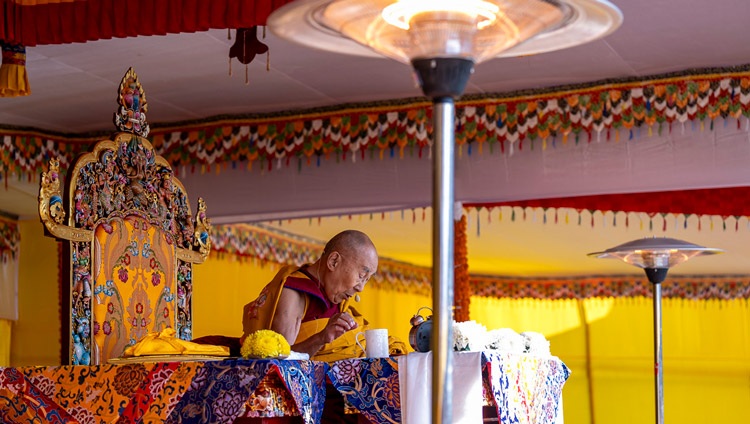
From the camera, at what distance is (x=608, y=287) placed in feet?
37.2

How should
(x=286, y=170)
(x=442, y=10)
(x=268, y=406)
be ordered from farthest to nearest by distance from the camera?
(x=286, y=170), (x=268, y=406), (x=442, y=10)

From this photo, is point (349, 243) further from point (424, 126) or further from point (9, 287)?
point (9, 287)

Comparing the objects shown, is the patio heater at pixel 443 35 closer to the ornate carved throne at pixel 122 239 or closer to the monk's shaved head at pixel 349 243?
the ornate carved throne at pixel 122 239

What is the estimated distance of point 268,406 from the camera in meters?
2.64

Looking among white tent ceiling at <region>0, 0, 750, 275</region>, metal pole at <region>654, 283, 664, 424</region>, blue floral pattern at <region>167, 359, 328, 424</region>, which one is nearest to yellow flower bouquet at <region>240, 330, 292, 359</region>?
blue floral pattern at <region>167, 359, 328, 424</region>

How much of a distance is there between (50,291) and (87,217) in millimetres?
4416

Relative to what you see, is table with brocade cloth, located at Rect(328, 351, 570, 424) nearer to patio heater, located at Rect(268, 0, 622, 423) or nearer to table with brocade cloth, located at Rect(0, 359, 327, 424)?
table with brocade cloth, located at Rect(0, 359, 327, 424)

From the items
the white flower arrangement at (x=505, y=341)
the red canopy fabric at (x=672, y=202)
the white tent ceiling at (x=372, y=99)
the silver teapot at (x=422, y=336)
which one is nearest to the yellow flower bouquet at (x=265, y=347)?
the silver teapot at (x=422, y=336)

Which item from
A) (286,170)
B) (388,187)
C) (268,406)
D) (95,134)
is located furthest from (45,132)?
(268,406)

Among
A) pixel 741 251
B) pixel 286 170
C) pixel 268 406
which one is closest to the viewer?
pixel 268 406

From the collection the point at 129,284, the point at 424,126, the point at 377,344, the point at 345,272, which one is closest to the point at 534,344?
the point at 377,344

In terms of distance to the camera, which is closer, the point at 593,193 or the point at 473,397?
the point at 473,397

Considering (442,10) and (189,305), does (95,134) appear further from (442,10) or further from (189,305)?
(442,10)

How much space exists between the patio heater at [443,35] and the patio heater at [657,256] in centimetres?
251
